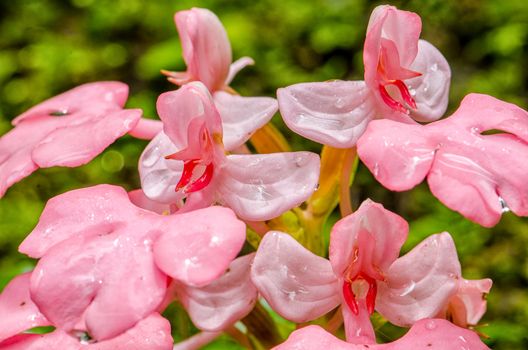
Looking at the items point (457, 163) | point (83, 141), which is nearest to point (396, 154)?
point (457, 163)

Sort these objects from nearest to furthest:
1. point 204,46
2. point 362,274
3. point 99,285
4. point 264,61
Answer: point 99,285 < point 362,274 < point 204,46 < point 264,61

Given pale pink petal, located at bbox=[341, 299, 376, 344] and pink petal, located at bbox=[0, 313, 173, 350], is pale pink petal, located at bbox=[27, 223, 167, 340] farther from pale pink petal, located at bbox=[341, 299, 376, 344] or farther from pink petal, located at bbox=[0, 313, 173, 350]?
pale pink petal, located at bbox=[341, 299, 376, 344]

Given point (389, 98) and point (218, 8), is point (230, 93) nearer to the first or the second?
point (389, 98)

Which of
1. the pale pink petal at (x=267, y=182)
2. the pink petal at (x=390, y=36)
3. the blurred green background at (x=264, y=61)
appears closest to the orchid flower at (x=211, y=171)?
the pale pink petal at (x=267, y=182)

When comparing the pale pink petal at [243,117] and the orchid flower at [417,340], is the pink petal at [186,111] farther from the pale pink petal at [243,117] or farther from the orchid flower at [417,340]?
the orchid flower at [417,340]

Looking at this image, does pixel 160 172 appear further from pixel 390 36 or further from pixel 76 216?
pixel 390 36

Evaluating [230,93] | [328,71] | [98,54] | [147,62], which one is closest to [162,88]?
[147,62]
